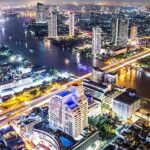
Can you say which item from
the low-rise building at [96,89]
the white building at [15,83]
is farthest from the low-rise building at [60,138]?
the white building at [15,83]

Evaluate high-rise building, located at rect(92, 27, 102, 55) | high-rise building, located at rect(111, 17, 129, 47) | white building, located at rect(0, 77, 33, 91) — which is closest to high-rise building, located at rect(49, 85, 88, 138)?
white building, located at rect(0, 77, 33, 91)

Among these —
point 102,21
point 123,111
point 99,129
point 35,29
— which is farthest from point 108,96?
point 102,21

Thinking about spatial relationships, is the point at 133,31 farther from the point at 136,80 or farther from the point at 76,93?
the point at 76,93

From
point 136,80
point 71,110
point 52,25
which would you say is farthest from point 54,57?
point 71,110

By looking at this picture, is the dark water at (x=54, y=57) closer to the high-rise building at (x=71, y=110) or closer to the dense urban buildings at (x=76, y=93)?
the dense urban buildings at (x=76, y=93)

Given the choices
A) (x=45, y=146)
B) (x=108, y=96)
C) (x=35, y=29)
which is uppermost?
(x=35, y=29)

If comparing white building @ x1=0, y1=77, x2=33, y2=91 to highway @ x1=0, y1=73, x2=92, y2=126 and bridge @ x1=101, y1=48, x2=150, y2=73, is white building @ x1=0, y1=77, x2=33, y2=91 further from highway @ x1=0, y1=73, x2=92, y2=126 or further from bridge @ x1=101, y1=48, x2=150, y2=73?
bridge @ x1=101, y1=48, x2=150, y2=73

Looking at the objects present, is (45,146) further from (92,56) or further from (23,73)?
A: (92,56)
